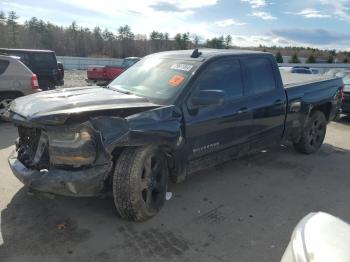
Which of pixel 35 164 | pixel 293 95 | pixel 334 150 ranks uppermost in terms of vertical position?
pixel 293 95

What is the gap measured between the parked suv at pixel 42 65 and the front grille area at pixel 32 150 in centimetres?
1051

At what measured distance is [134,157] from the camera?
3639 millimetres

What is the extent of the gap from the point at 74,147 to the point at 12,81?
6107 mm

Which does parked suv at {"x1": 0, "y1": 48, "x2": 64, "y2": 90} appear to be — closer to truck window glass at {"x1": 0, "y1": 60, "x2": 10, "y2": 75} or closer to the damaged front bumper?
truck window glass at {"x1": 0, "y1": 60, "x2": 10, "y2": 75}

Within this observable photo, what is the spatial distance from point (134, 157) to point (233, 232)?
1.27 metres

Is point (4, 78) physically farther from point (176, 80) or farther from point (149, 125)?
point (149, 125)

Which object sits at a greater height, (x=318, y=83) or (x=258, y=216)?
(x=318, y=83)

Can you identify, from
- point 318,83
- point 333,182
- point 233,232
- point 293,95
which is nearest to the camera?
point 233,232

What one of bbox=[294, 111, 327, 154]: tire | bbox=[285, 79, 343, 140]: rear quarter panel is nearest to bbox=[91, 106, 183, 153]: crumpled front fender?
bbox=[285, 79, 343, 140]: rear quarter panel

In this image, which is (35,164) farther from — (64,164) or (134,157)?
(134,157)

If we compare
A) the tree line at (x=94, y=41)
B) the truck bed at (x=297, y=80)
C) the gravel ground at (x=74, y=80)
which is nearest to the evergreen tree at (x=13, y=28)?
the tree line at (x=94, y=41)

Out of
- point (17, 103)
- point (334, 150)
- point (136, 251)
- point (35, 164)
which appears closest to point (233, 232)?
point (136, 251)

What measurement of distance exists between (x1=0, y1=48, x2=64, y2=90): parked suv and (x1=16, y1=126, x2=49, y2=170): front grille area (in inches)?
414

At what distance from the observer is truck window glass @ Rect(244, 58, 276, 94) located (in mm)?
5128
